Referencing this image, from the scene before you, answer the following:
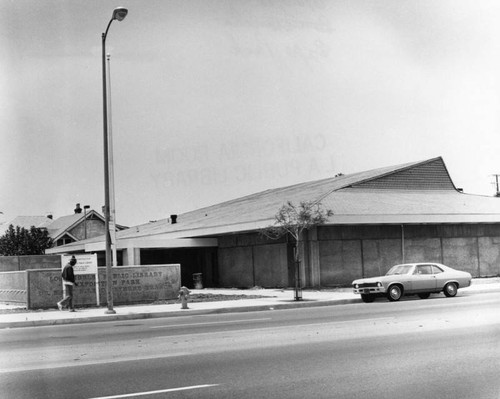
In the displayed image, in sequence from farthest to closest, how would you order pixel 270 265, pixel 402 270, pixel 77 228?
pixel 77 228
pixel 270 265
pixel 402 270

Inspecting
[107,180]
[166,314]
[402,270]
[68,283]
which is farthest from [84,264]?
[402,270]

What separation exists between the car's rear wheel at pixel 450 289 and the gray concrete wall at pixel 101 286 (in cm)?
1052

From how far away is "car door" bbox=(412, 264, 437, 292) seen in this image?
24.7 m

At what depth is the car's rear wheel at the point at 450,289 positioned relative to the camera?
82.8 feet

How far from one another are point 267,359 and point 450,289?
1625 centimetres

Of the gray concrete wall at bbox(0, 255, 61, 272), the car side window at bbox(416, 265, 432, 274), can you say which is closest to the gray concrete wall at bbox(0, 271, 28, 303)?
the car side window at bbox(416, 265, 432, 274)

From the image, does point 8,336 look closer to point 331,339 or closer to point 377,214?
point 331,339

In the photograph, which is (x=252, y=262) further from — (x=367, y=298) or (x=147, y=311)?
(x=147, y=311)

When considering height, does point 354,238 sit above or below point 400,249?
above

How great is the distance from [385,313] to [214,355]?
8605 mm

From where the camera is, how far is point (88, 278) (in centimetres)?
2570

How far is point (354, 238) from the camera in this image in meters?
35.4

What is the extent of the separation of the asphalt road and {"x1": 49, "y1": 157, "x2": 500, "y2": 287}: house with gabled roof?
1750cm

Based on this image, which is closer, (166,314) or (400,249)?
(166,314)
